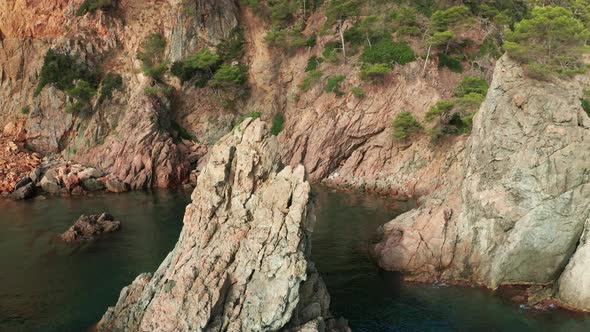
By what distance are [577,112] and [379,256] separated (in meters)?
15.6

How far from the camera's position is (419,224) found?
113ft

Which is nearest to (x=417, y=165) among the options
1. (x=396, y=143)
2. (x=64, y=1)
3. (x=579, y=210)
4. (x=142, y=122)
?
(x=396, y=143)

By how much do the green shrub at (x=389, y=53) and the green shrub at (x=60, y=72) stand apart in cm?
3962

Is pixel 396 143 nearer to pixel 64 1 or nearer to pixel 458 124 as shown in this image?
pixel 458 124

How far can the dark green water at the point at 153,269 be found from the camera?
26359mm

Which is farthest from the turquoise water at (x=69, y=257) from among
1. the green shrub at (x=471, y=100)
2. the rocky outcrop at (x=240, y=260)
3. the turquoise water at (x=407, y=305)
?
the green shrub at (x=471, y=100)

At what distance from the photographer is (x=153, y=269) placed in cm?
3359

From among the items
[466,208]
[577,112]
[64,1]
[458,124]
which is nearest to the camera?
[577,112]

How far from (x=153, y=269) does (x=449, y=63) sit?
4719cm

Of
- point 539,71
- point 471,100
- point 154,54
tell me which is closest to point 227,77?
point 154,54

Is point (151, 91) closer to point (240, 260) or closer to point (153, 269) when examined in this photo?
point (153, 269)

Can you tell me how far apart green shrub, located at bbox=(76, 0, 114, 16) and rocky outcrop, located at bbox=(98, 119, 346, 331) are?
58736 mm

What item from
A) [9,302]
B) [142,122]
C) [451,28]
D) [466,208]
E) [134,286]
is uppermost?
[451,28]

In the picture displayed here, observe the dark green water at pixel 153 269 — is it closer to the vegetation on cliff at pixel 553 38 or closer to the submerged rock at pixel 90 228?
the submerged rock at pixel 90 228
